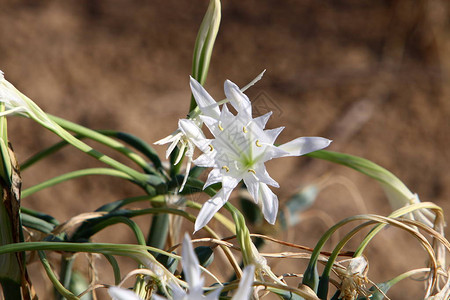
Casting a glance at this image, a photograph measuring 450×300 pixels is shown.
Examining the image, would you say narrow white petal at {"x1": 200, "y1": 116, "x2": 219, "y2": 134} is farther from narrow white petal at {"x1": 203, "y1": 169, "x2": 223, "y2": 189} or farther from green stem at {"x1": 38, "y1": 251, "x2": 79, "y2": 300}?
green stem at {"x1": 38, "y1": 251, "x2": 79, "y2": 300}

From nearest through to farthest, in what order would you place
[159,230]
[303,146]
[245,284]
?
[245,284] < [303,146] < [159,230]

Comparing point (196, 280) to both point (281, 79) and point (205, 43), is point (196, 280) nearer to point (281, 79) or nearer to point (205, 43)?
point (205, 43)

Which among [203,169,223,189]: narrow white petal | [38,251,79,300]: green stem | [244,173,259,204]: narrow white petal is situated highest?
[203,169,223,189]: narrow white petal

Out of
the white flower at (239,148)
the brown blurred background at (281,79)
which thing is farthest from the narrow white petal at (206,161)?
the brown blurred background at (281,79)

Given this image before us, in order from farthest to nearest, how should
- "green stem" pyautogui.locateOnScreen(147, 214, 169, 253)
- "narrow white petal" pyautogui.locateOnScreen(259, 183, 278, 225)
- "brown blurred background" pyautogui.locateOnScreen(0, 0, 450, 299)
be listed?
"brown blurred background" pyautogui.locateOnScreen(0, 0, 450, 299), "green stem" pyautogui.locateOnScreen(147, 214, 169, 253), "narrow white petal" pyautogui.locateOnScreen(259, 183, 278, 225)

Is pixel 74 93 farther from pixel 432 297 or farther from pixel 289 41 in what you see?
pixel 432 297

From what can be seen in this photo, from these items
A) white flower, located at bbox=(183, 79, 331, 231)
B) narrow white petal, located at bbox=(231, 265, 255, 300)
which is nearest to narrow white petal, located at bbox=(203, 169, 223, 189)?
white flower, located at bbox=(183, 79, 331, 231)

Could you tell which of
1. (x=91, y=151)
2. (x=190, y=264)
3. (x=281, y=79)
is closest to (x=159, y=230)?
(x=91, y=151)
